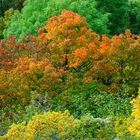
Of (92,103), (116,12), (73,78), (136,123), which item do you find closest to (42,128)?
(136,123)

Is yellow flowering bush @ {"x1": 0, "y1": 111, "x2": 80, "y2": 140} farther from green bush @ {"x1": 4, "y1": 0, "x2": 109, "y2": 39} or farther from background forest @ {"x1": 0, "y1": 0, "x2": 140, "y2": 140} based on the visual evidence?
green bush @ {"x1": 4, "y1": 0, "x2": 109, "y2": 39}

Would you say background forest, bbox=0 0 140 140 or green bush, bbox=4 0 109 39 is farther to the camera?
green bush, bbox=4 0 109 39

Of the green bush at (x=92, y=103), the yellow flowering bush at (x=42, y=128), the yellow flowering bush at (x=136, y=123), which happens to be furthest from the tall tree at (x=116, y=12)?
the yellow flowering bush at (x=42, y=128)

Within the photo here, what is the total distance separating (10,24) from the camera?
49969 mm

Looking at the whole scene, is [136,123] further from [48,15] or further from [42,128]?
[48,15]

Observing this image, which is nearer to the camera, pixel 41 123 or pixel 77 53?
pixel 41 123

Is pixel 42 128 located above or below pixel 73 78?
above

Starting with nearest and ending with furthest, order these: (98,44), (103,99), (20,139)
→ 1. (20,139)
2. (103,99)
3. (98,44)

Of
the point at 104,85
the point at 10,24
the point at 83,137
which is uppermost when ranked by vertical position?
the point at 83,137

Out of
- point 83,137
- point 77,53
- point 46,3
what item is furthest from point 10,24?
point 83,137

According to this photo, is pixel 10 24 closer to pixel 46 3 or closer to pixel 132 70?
pixel 46 3

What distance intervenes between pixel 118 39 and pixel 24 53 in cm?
612

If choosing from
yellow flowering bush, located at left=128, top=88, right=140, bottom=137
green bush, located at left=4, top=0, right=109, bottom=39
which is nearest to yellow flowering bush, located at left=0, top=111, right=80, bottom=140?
yellow flowering bush, located at left=128, top=88, right=140, bottom=137

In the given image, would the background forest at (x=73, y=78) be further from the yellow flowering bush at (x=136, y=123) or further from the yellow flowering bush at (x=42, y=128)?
the yellow flowering bush at (x=42, y=128)
